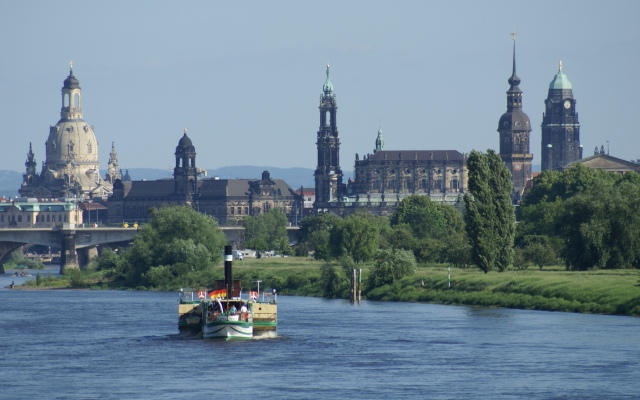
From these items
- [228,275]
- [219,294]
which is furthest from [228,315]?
[228,275]

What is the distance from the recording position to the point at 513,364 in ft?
244

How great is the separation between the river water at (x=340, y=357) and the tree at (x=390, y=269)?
16054 mm

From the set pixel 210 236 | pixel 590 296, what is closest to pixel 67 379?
pixel 590 296

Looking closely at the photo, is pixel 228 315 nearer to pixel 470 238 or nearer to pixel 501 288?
pixel 501 288

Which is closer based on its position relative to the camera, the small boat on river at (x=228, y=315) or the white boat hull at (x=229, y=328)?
the white boat hull at (x=229, y=328)

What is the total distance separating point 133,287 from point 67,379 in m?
72.7

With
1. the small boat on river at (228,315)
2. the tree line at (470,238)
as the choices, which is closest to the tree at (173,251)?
the tree line at (470,238)

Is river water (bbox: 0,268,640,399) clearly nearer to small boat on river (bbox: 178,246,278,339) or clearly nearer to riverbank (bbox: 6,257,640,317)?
small boat on river (bbox: 178,246,278,339)

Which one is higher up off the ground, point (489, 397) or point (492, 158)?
point (492, 158)

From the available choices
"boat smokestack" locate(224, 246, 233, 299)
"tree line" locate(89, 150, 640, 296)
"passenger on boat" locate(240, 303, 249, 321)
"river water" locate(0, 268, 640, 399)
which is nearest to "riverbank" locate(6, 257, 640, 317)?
"tree line" locate(89, 150, 640, 296)

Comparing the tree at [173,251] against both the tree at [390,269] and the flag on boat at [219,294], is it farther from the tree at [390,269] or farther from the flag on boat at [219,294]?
the flag on boat at [219,294]

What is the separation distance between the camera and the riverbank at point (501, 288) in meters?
97.3

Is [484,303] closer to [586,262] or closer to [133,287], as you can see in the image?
[586,262]

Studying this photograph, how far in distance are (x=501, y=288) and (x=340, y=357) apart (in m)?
31.1
